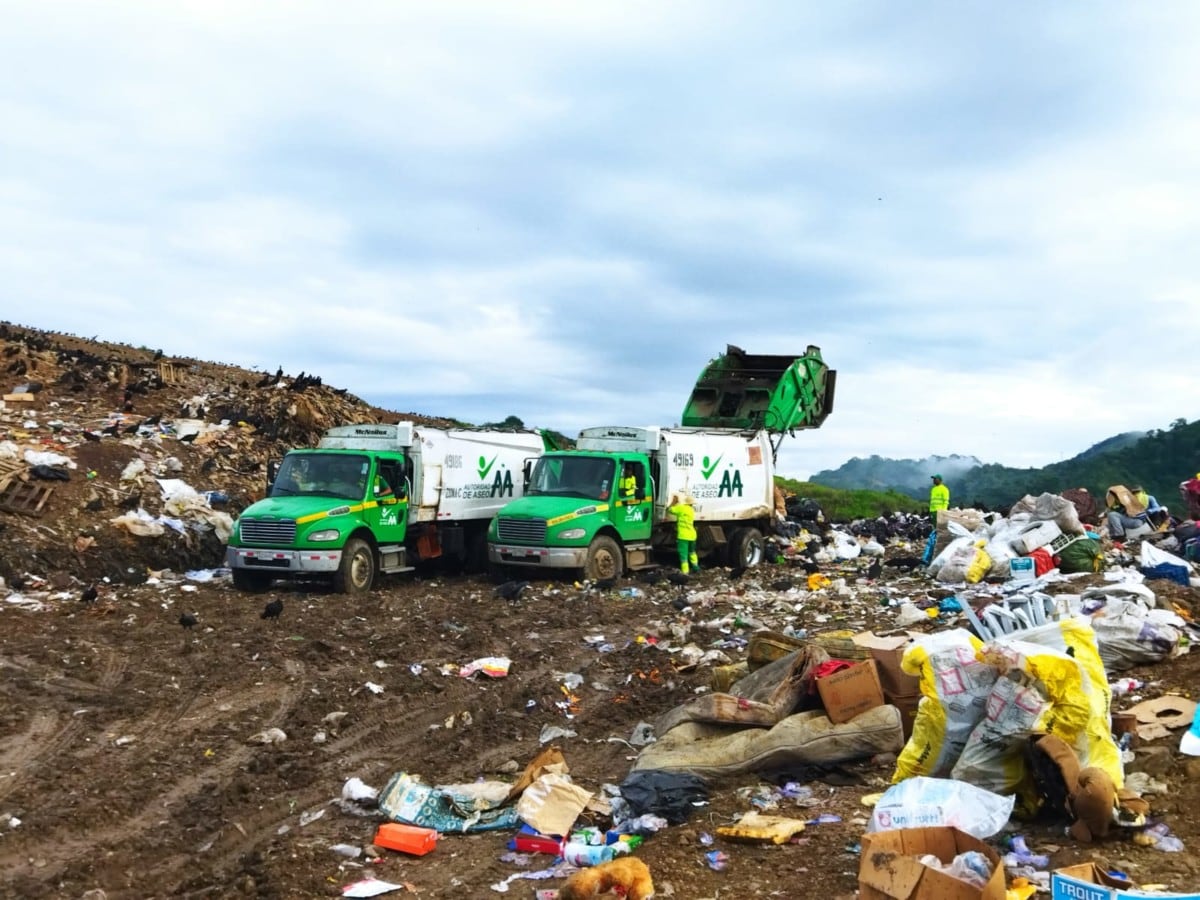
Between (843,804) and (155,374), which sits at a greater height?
(155,374)

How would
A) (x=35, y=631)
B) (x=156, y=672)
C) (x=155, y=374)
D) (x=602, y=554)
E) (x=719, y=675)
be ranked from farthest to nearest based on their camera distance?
(x=155, y=374), (x=602, y=554), (x=35, y=631), (x=156, y=672), (x=719, y=675)

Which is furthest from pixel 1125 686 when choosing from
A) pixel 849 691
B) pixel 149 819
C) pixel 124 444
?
pixel 124 444

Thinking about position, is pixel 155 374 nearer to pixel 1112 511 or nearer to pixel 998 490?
pixel 1112 511

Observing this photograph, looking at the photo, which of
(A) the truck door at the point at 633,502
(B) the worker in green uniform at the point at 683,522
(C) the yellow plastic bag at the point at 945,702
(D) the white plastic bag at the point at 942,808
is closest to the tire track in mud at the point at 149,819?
(D) the white plastic bag at the point at 942,808

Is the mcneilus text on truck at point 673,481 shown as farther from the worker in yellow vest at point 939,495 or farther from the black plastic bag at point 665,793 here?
the black plastic bag at point 665,793

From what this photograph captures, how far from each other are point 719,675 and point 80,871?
4.35 meters

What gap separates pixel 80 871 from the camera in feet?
15.3

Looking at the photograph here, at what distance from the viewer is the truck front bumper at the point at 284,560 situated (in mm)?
12039

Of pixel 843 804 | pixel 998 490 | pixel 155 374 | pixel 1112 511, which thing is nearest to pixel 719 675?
pixel 843 804

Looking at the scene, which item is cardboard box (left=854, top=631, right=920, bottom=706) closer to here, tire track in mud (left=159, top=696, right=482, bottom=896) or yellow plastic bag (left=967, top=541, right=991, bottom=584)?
tire track in mud (left=159, top=696, right=482, bottom=896)

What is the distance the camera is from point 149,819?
5.34 metres

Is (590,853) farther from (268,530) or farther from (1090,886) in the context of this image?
(268,530)

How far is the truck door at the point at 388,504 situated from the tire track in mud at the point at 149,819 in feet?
18.7

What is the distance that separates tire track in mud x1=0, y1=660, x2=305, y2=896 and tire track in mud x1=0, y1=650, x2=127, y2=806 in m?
0.45
